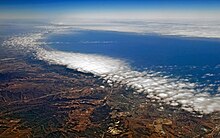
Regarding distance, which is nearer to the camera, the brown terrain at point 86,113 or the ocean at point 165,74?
the brown terrain at point 86,113

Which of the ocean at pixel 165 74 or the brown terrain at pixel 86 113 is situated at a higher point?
the ocean at pixel 165 74

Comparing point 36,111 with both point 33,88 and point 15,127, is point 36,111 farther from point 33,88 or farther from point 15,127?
point 33,88

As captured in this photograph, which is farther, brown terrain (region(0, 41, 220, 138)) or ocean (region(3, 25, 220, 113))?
ocean (region(3, 25, 220, 113))

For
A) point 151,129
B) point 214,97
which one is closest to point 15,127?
point 151,129

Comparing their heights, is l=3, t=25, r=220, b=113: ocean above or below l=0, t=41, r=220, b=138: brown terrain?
above

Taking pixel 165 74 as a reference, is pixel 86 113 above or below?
below

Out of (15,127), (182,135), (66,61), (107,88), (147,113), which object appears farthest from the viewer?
(66,61)

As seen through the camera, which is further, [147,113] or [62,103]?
[62,103]

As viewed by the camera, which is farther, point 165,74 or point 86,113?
point 165,74
